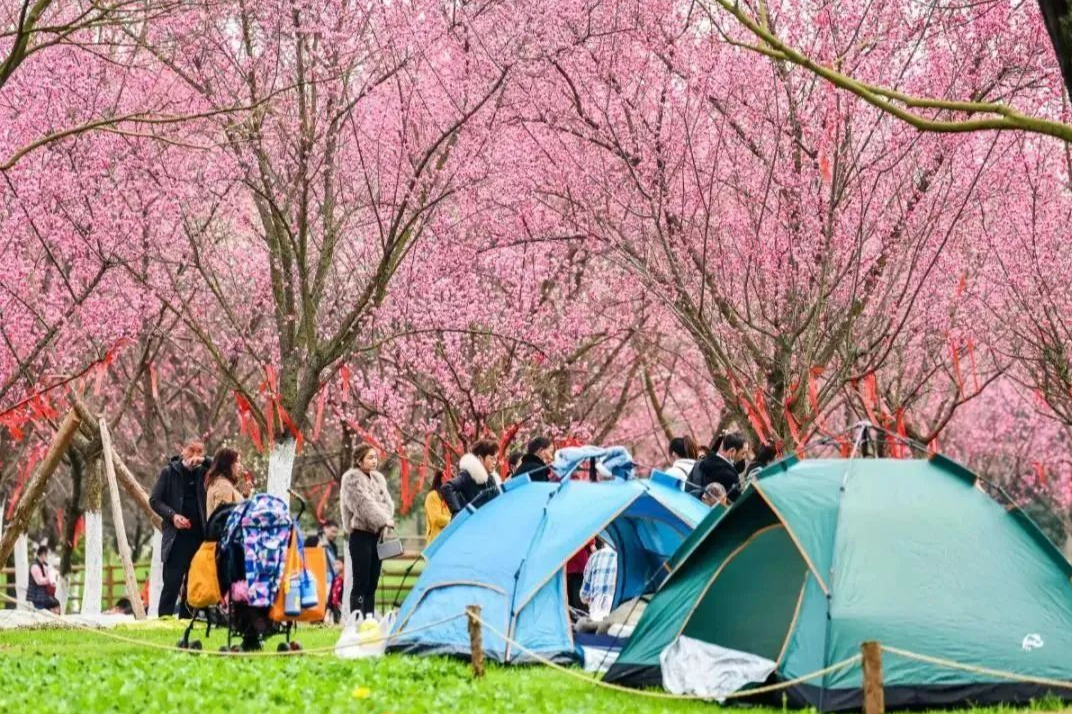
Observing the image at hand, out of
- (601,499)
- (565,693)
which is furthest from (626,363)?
→ (565,693)

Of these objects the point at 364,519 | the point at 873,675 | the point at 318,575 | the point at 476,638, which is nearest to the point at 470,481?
the point at 364,519

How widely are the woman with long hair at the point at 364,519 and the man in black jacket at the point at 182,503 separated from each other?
1441 mm

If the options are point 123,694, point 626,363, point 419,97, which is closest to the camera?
point 123,694

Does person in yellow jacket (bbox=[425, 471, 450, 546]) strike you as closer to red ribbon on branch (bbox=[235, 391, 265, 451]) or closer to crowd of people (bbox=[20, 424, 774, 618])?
crowd of people (bbox=[20, 424, 774, 618])

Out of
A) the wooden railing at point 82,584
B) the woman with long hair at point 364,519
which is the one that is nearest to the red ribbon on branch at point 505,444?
the woman with long hair at point 364,519

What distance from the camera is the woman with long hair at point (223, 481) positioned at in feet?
40.1

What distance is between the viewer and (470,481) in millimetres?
13953

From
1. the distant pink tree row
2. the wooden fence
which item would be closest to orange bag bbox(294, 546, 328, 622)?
the distant pink tree row

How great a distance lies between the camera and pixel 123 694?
912 centimetres

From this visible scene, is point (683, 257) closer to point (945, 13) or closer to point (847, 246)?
point (847, 246)

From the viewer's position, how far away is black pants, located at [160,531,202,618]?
14.2 metres

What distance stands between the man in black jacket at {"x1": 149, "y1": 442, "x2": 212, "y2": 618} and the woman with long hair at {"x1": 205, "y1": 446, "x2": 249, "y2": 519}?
125 centimetres

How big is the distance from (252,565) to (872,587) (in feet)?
15.8

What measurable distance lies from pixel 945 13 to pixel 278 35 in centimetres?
719
